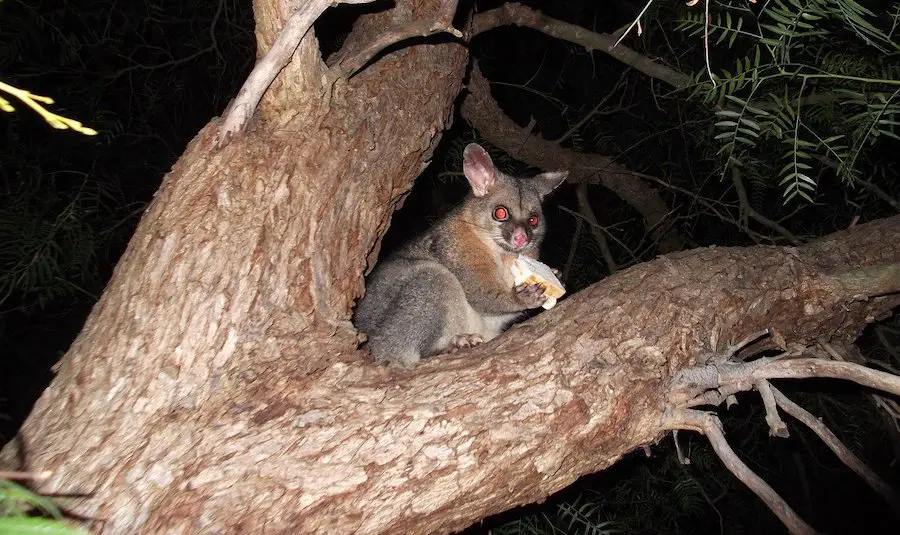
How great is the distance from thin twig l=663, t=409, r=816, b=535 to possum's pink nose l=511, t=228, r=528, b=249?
1899 millimetres

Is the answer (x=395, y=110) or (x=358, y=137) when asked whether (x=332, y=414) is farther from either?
(x=395, y=110)

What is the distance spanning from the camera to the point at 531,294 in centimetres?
366

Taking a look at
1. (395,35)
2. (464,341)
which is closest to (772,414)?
(464,341)

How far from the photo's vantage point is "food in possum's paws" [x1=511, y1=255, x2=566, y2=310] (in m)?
3.60

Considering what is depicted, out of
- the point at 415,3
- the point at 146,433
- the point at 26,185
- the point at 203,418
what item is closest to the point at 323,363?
the point at 203,418

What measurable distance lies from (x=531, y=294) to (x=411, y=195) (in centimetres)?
225

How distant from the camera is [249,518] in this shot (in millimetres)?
1801

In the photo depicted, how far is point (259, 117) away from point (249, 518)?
56.0 inches

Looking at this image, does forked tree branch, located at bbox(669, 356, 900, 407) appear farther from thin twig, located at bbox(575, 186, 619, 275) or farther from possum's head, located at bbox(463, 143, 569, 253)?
thin twig, located at bbox(575, 186, 619, 275)

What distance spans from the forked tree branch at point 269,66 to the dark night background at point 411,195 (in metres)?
1.59

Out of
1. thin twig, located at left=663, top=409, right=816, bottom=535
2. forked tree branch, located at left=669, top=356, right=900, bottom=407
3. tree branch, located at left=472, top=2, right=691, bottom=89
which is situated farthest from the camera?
tree branch, located at left=472, top=2, right=691, bottom=89

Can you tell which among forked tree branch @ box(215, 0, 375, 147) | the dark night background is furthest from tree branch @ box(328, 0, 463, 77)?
the dark night background

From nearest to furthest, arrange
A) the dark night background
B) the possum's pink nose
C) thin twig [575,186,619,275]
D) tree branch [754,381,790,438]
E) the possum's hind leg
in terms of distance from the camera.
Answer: tree branch [754,381,790,438] → the possum's hind leg → the possum's pink nose → the dark night background → thin twig [575,186,619,275]

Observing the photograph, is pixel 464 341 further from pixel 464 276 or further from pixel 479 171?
pixel 479 171
